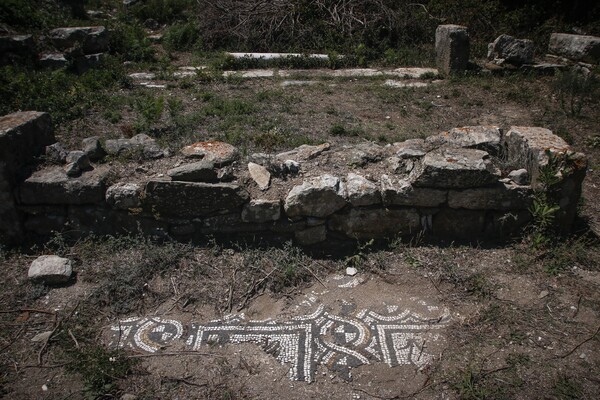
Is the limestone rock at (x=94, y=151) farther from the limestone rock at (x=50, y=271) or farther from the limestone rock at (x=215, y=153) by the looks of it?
the limestone rock at (x=50, y=271)

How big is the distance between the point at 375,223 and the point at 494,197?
1.13m

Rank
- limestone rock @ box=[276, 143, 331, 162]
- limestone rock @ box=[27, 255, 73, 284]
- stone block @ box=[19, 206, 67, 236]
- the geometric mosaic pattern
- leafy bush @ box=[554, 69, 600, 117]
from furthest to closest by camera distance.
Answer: leafy bush @ box=[554, 69, 600, 117], limestone rock @ box=[276, 143, 331, 162], stone block @ box=[19, 206, 67, 236], limestone rock @ box=[27, 255, 73, 284], the geometric mosaic pattern

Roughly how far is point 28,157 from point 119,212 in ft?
3.65

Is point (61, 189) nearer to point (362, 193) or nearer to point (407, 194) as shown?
point (362, 193)

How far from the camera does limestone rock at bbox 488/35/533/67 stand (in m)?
9.11

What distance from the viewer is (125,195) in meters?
4.50

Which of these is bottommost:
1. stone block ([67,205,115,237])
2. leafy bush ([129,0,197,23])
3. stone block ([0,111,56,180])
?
stone block ([67,205,115,237])

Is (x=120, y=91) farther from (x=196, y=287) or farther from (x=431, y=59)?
(x=431, y=59)

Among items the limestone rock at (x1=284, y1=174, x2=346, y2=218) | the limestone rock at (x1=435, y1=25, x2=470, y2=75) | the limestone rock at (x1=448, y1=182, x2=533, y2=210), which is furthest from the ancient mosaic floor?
the limestone rock at (x1=435, y1=25, x2=470, y2=75)

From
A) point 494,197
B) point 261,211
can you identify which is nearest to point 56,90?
point 261,211

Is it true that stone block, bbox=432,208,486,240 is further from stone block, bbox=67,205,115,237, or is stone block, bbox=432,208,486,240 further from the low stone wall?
stone block, bbox=67,205,115,237

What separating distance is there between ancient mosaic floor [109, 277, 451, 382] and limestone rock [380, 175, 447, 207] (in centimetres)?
97

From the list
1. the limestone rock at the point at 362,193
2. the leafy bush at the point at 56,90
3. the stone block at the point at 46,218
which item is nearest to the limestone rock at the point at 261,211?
the limestone rock at the point at 362,193

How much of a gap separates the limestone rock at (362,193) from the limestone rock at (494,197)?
0.69m
